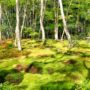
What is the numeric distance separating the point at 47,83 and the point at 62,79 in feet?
4.61

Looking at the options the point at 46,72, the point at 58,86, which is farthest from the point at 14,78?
the point at 58,86

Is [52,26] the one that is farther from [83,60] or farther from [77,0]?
[83,60]

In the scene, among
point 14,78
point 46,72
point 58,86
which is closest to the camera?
point 58,86

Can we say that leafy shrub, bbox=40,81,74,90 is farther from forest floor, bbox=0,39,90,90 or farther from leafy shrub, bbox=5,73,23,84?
leafy shrub, bbox=5,73,23,84

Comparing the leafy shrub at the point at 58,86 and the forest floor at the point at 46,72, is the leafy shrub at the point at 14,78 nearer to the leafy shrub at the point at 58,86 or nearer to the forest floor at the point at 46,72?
the forest floor at the point at 46,72

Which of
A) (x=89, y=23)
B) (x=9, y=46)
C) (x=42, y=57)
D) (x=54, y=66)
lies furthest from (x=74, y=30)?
(x=54, y=66)

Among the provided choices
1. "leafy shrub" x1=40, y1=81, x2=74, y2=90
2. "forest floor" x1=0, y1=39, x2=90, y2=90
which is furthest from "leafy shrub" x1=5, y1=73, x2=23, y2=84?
"leafy shrub" x1=40, y1=81, x2=74, y2=90

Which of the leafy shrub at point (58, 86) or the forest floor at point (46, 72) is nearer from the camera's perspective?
the leafy shrub at point (58, 86)

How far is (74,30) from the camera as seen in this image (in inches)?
2454

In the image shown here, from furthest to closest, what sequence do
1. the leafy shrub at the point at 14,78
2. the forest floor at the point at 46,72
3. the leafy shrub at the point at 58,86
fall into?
the leafy shrub at the point at 14,78, the forest floor at the point at 46,72, the leafy shrub at the point at 58,86

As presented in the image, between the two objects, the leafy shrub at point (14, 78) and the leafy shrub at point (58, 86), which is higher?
the leafy shrub at point (58, 86)

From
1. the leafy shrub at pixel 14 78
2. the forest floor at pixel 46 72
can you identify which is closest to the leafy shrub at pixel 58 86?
the forest floor at pixel 46 72

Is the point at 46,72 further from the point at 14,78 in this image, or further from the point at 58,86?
the point at 58,86

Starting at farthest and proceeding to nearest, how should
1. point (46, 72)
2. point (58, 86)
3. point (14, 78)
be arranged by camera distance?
point (46, 72)
point (14, 78)
point (58, 86)
